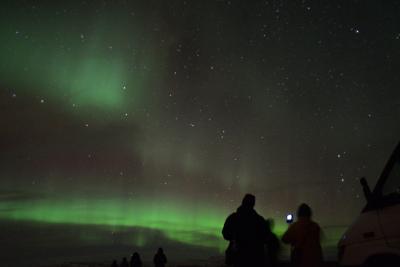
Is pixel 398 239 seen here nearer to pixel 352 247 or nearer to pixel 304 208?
pixel 352 247

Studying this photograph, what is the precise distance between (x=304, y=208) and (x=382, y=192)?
1090mm

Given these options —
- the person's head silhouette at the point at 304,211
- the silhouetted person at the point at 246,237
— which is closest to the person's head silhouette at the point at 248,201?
the silhouetted person at the point at 246,237

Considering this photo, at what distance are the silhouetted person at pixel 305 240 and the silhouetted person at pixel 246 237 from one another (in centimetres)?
44

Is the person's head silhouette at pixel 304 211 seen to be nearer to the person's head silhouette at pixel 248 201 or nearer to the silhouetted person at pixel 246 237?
the silhouetted person at pixel 246 237

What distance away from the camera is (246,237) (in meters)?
6.03

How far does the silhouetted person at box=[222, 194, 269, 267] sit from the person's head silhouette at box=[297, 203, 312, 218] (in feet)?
1.85

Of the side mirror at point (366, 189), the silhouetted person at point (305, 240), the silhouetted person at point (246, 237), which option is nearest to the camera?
the side mirror at point (366, 189)

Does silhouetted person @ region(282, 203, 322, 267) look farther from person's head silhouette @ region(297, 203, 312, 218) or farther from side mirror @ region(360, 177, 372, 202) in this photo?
side mirror @ region(360, 177, 372, 202)

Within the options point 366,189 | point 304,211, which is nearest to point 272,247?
point 304,211

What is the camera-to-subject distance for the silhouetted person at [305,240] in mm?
6145

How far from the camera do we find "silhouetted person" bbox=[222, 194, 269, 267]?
6.00 metres

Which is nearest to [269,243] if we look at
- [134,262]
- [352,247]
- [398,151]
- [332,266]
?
[352,247]

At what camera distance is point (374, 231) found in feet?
17.6

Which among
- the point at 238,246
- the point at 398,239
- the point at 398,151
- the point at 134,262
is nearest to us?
the point at 398,239
